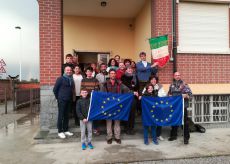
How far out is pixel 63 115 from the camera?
5711 mm

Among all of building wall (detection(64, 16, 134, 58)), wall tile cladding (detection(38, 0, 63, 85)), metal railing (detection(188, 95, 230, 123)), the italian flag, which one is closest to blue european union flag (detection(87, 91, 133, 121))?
wall tile cladding (detection(38, 0, 63, 85))

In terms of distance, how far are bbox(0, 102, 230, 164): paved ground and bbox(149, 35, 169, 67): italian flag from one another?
2.17 meters

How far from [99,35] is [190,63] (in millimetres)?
4469

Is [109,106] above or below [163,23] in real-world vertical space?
below

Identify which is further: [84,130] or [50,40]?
[50,40]

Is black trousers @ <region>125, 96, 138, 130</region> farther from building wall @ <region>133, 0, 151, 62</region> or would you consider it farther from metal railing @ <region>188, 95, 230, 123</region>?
building wall @ <region>133, 0, 151, 62</region>

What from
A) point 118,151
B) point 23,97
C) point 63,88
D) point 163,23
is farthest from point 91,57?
point 118,151

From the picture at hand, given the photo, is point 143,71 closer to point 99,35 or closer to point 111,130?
point 111,130

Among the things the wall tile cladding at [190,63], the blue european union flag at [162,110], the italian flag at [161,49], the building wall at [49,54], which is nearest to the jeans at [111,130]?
the blue european union flag at [162,110]

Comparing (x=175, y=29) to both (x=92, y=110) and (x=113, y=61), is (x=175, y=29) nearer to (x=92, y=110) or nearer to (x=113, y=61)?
(x=113, y=61)

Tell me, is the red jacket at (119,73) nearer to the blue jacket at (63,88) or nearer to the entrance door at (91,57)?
the blue jacket at (63,88)

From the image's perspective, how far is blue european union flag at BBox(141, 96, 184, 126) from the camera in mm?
5410

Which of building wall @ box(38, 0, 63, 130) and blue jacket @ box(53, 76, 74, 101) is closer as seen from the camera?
blue jacket @ box(53, 76, 74, 101)

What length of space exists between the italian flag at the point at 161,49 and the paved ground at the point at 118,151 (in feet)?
7.13
